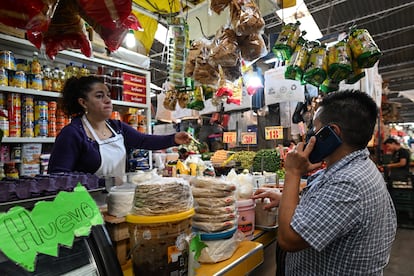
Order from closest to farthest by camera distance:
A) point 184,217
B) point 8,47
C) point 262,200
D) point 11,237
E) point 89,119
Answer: point 11,237, point 184,217, point 262,200, point 89,119, point 8,47

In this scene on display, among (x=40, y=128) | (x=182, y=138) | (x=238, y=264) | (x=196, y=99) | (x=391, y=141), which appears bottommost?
(x=238, y=264)

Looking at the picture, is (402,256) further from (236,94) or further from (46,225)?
(46,225)

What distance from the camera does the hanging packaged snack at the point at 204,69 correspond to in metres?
2.56

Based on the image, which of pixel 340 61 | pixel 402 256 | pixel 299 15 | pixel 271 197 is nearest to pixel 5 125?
pixel 271 197

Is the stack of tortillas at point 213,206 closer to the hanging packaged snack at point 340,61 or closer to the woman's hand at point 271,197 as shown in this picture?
the woman's hand at point 271,197

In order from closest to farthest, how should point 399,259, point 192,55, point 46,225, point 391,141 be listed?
point 46,225 < point 192,55 < point 399,259 < point 391,141

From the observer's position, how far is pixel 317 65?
2629mm

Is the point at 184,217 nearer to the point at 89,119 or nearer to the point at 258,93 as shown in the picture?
the point at 89,119

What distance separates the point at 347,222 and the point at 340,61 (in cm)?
187

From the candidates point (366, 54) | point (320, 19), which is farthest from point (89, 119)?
point (320, 19)

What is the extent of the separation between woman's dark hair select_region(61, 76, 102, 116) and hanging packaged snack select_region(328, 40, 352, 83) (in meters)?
→ 2.05

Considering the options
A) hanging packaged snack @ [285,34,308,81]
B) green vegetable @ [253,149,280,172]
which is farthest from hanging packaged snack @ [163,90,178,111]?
hanging packaged snack @ [285,34,308,81]

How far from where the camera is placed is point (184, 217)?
3.29ft

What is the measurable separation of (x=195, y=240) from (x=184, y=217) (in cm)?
11
